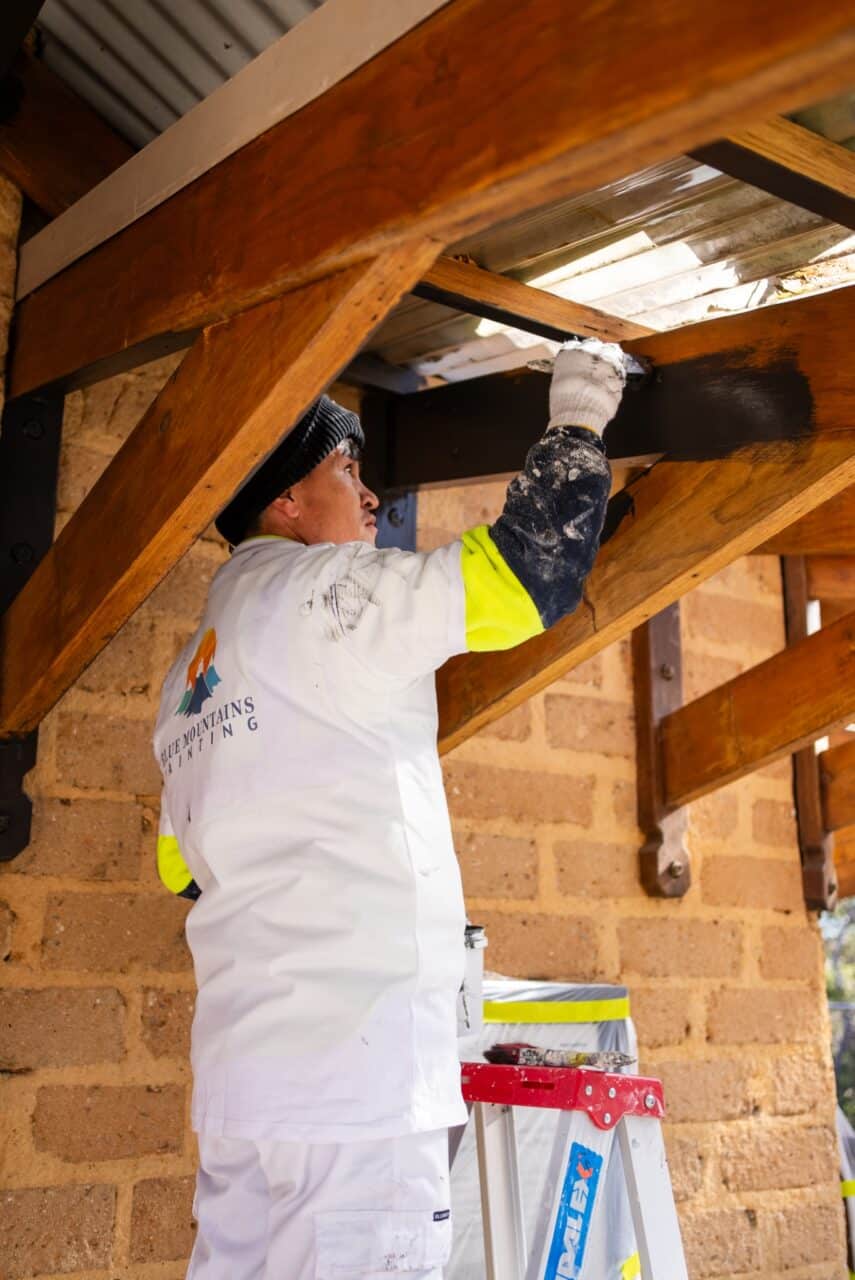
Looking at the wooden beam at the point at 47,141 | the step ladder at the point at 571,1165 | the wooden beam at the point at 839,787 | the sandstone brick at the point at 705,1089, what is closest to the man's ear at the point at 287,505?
the wooden beam at the point at 47,141

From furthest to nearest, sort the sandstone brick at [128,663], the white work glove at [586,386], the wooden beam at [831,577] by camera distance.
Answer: the wooden beam at [831,577], the sandstone brick at [128,663], the white work glove at [586,386]

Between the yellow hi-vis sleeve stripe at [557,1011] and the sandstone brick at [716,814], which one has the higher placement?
the sandstone brick at [716,814]

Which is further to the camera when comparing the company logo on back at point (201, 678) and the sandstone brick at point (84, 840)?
the sandstone brick at point (84, 840)

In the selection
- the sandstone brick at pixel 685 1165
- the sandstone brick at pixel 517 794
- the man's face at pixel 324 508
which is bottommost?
the sandstone brick at pixel 685 1165

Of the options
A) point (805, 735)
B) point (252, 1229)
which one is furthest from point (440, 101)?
point (805, 735)

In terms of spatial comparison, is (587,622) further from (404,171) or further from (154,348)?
(404,171)

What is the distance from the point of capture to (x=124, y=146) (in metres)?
2.57

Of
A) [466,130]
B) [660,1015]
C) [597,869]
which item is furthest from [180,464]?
[660,1015]

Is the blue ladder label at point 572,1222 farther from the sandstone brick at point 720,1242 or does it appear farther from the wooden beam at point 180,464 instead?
the sandstone brick at point 720,1242

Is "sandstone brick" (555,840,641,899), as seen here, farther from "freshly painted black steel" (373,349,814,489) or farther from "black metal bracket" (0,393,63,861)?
"black metal bracket" (0,393,63,861)

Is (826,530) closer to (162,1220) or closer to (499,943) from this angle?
(499,943)

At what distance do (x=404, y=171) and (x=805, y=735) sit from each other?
1.95m

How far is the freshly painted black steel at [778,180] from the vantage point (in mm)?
1590

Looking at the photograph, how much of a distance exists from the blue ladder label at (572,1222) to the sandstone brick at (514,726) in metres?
1.25
